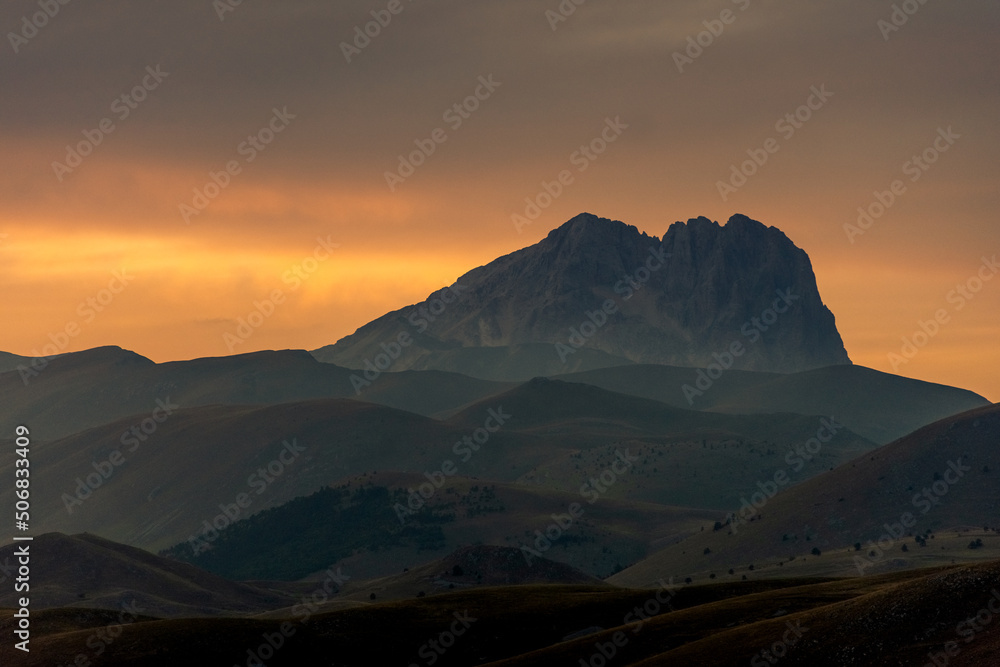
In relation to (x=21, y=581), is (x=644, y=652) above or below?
below

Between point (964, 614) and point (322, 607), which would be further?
point (322, 607)

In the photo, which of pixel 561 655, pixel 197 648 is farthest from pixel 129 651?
pixel 561 655

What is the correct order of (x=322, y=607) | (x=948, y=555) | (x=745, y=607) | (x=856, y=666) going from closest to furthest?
1. (x=856, y=666)
2. (x=745, y=607)
3. (x=322, y=607)
4. (x=948, y=555)

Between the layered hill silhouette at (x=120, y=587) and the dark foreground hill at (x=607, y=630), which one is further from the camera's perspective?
the layered hill silhouette at (x=120, y=587)

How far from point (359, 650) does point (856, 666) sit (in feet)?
141

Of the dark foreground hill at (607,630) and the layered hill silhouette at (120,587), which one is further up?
the layered hill silhouette at (120,587)

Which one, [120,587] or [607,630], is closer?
[607,630]

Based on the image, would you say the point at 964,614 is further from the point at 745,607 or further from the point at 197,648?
the point at 197,648

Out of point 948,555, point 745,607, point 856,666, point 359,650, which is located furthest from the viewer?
point 948,555

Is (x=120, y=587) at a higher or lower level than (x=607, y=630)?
higher

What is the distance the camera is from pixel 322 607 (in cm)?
14438

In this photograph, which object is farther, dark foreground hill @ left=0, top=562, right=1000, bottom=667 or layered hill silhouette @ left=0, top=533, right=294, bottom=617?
layered hill silhouette @ left=0, top=533, right=294, bottom=617

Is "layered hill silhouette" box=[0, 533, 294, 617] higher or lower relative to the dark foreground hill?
higher

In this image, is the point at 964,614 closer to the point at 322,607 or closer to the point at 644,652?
the point at 644,652
